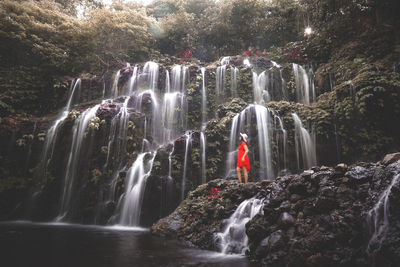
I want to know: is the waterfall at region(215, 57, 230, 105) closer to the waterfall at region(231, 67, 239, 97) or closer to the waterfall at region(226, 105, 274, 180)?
the waterfall at region(231, 67, 239, 97)

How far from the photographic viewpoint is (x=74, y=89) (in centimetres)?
1476

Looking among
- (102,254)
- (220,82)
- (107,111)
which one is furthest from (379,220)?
(220,82)

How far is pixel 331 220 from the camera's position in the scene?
144 inches

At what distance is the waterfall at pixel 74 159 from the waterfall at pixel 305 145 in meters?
9.67

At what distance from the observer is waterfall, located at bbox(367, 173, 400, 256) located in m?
3.03

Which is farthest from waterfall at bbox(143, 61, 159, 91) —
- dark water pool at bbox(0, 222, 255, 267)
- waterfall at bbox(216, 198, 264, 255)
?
waterfall at bbox(216, 198, 264, 255)

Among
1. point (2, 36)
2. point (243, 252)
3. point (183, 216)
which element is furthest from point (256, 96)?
point (2, 36)

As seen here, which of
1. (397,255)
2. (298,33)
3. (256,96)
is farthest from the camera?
(298,33)

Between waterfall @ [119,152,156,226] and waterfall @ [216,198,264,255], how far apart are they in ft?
15.1

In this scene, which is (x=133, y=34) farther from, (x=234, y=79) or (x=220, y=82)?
(x=234, y=79)

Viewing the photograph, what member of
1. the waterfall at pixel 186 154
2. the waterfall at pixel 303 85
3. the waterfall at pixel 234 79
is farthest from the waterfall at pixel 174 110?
the waterfall at pixel 303 85

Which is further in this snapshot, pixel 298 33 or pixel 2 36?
pixel 298 33

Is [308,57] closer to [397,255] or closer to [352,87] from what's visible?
[352,87]

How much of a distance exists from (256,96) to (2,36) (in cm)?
1598
